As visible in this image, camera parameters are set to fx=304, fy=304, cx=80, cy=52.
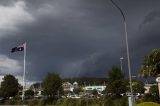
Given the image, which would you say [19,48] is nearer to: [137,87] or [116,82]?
[116,82]

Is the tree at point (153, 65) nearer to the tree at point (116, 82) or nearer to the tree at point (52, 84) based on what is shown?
the tree at point (116, 82)

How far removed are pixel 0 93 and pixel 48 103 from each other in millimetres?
27903

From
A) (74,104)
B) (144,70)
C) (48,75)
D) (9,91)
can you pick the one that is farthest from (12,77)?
(144,70)

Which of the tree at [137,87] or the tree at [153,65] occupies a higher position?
the tree at [153,65]

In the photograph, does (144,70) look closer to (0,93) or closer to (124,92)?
(124,92)

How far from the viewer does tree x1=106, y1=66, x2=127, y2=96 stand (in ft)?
197

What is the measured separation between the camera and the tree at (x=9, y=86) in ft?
324

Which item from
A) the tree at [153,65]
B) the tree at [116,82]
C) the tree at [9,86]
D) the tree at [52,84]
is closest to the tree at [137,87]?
the tree at [52,84]

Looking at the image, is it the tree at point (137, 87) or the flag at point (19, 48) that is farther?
the tree at point (137, 87)

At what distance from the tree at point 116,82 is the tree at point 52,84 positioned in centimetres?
2130

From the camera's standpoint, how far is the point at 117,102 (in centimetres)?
5575

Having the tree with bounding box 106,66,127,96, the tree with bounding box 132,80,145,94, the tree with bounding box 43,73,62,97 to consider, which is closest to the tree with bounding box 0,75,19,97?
the tree with bounding box 43,73,62,97

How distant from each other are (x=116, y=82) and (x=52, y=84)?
2366 centimetres

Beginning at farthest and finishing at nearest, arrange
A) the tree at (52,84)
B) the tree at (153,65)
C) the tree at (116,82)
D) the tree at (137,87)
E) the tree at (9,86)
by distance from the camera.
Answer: the tree at (137,87) → the tree at (9,86) → the tree at (52,84) → the tree at (116,82) → the tree at (153,65)
